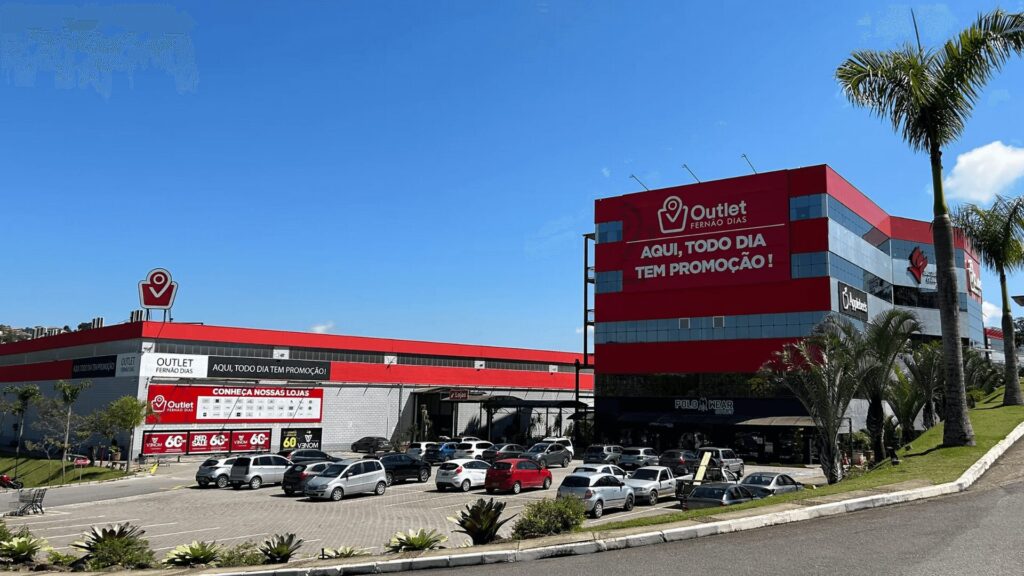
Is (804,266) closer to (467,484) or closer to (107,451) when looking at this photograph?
(467,484)

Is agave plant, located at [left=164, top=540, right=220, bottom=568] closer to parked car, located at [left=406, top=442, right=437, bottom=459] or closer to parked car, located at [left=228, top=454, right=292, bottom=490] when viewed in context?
parked car, located at [left=228, top=454, right=292, bottom=490]

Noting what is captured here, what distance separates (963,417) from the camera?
22.7 meters

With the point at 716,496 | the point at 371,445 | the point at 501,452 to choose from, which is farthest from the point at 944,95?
the point at 371,445

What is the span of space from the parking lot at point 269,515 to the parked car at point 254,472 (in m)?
0.62

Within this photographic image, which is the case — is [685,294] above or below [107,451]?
above

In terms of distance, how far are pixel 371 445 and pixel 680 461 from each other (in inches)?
1124

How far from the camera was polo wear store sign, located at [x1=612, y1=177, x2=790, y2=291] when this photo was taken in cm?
5497

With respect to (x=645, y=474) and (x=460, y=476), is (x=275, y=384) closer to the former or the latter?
(x=460, y=476)

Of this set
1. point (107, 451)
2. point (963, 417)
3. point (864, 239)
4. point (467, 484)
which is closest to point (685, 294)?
point (864, 239)

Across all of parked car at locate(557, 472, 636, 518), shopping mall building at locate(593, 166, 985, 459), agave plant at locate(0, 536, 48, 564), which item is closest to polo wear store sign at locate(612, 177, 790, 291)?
shopping mall building at locate(593, 166, 985, 459)

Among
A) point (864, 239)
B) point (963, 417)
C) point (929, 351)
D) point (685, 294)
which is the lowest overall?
point (963, 417)

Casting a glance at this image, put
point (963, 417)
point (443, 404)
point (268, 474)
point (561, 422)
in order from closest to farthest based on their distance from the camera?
point (963, 417) → point (268, 474) → point (443, 404) → point (561, 422)

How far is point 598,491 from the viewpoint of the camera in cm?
2442

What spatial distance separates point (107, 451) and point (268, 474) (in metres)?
23.9
